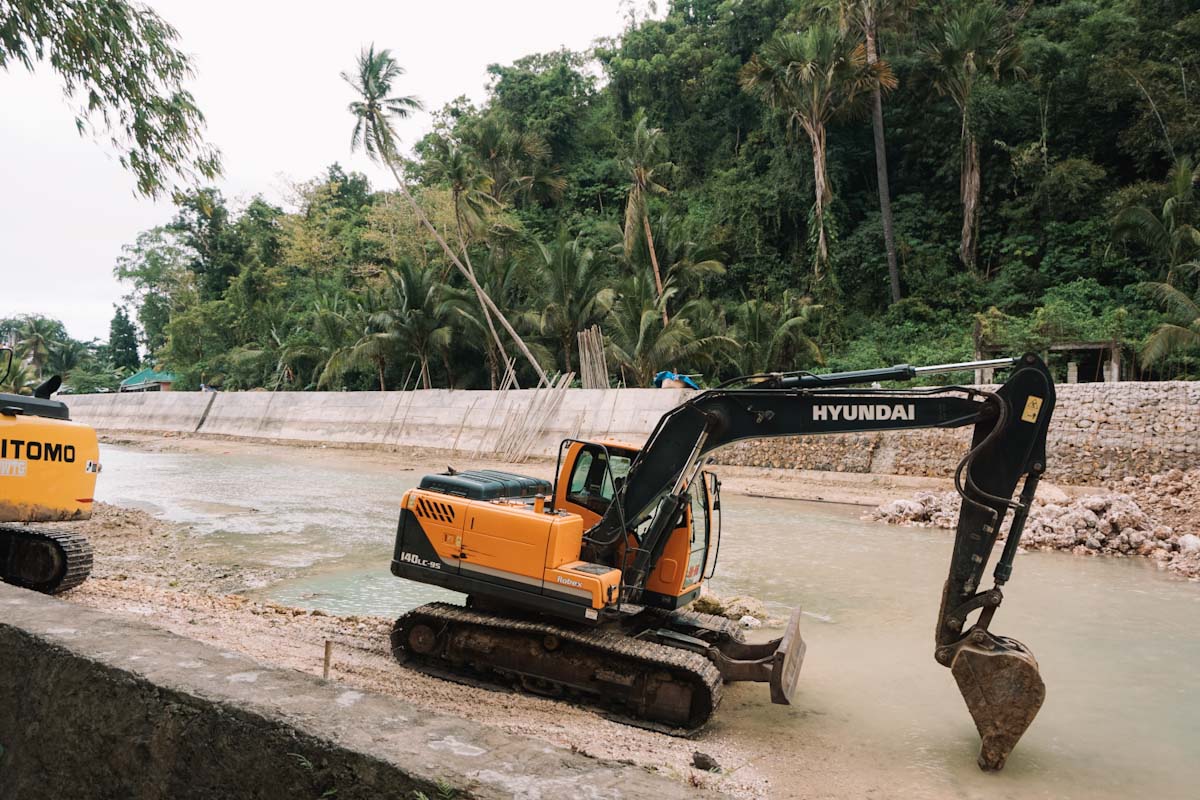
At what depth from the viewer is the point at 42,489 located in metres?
7.00

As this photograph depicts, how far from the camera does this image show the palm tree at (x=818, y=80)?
29.7 metres

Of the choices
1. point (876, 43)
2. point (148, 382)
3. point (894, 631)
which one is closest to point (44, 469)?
point (894, 631)

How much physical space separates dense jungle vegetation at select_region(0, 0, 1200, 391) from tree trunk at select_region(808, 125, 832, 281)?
0.09 meters

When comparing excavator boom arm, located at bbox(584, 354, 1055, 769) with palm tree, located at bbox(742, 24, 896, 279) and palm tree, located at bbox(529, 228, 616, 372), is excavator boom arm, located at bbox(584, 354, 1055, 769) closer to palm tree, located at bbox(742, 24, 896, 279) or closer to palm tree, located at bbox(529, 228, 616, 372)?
palm tree, located at bbox(529, 228, 616, 372)

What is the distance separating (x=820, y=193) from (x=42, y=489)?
94.0 feet

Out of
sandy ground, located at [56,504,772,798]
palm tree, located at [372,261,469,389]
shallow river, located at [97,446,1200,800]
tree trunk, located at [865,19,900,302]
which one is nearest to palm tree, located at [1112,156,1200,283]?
tree trunk, located at [865,19,900,302]

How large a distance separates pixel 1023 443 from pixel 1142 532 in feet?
31.1

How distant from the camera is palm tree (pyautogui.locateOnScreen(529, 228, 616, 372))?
99.0 feet

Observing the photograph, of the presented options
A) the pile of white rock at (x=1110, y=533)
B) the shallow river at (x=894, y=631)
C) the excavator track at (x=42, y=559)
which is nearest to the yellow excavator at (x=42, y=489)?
the excavator track at (x=42, y=559)

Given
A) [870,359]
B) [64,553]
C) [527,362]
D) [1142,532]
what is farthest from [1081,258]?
[64,553]

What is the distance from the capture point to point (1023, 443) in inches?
209

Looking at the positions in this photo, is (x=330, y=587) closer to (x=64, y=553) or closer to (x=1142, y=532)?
(x=64, y=553)

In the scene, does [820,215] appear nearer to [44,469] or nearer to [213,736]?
[44,469]

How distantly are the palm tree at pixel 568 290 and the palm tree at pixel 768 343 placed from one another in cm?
488
